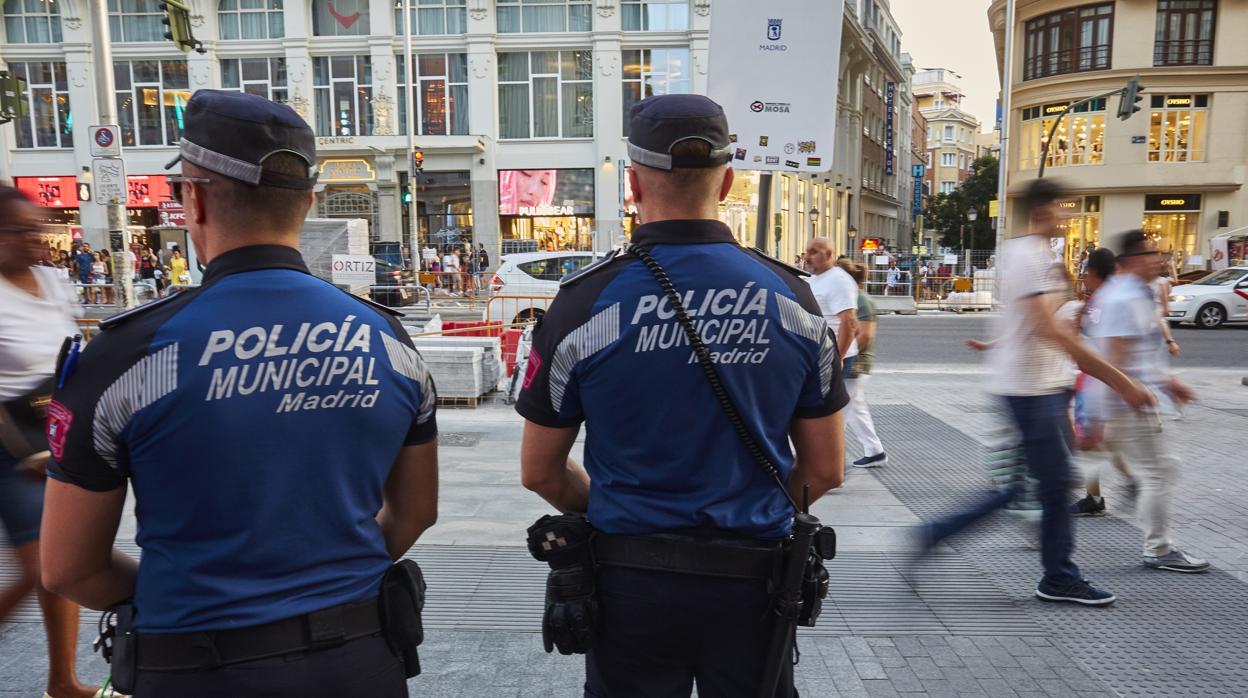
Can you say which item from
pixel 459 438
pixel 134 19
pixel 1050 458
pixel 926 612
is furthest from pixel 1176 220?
pixel 134 19

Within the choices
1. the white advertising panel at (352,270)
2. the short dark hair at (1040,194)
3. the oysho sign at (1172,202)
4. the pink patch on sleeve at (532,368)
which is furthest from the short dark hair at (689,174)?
the oysho sign at (1172,202)

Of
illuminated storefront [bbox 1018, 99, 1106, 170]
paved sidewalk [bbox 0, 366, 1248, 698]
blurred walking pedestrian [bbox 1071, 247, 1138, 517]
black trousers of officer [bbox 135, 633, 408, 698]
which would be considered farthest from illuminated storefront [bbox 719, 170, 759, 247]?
black trousers of officer [bbox 135, 633, 408, 698]

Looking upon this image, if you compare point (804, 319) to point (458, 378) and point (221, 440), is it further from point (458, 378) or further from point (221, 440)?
point (458, 378)

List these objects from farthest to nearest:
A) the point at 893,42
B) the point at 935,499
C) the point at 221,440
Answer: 1. the point at 893,42
2. the point at 935,499
3. the point at 221,440

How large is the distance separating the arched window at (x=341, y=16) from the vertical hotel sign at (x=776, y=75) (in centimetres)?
3247

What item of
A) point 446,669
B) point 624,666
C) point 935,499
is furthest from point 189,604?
point 935,499

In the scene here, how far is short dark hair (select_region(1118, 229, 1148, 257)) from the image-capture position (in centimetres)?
516

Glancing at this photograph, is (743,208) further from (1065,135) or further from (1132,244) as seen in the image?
(1132,244)

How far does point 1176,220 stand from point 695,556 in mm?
42974

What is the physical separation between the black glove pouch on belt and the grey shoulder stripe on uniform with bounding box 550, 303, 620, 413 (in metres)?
0.37

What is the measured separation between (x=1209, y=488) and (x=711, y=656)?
6231 mm

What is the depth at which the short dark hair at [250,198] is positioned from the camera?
5.59ft

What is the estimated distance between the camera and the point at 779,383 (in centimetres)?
205

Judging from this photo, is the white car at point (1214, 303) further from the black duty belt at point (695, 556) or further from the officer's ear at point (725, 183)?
the black duty belt at point (695, 556)
